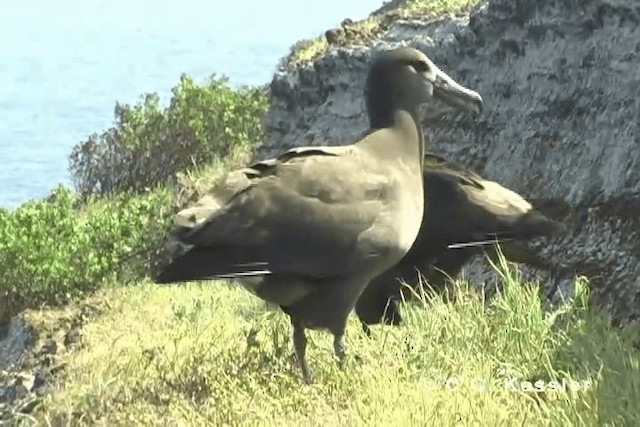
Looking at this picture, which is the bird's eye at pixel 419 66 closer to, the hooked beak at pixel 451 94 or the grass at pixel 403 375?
the hooked beak at pixel 451 94

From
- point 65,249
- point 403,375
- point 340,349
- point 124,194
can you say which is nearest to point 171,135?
point 124,194

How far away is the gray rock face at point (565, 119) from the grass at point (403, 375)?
0.98 meters

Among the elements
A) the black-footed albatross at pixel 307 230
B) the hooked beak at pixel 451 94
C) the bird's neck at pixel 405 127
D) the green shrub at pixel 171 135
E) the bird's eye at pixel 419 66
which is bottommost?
the green shrub at pixel 171 135

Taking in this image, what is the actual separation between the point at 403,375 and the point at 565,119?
383 centimetres

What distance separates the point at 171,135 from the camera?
75.7 ft

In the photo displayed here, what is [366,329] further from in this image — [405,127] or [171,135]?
[171,135]

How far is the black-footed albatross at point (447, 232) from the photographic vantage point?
8.81 m

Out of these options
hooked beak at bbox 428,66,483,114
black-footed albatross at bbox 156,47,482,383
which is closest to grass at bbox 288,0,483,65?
hooked beak at bbox 428,66,483,114

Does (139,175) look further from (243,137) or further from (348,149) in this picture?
(348,149)

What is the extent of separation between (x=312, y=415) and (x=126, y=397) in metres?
1.25

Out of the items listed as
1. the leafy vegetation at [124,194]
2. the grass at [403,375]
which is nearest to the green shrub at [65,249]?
the leafy vegetation at [124,194]

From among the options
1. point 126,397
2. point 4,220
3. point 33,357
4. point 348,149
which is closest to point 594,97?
point 348,149

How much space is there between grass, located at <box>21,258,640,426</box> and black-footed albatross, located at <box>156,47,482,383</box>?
14.8 inches

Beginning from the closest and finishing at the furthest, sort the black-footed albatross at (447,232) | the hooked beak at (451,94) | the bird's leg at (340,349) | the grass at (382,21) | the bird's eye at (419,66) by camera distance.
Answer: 1. the bird's leg at (340,349)
2. the bird's eye at (419,66)
3. the hooked beak at (451,94)
4. the black-footed albatross at (447,232)
5. the grass at (382,21)
